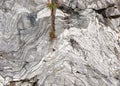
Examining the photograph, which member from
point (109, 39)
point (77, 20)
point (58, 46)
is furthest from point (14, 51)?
point (109, 39)

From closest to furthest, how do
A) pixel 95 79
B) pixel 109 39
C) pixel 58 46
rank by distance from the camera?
1. pixel 95 79
2. pixel 58 46
3. pixel 109 39

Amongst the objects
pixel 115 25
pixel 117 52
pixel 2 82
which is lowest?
pixel 2 82

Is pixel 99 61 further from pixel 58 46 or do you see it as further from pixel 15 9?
pixel 15 9

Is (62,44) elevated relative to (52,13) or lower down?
lower down

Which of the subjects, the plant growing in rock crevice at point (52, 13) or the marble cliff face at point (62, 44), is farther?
the plant growing in rock crevice at point (52, 13)

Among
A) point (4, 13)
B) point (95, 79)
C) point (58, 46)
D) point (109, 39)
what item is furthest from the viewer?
point (4, 13)

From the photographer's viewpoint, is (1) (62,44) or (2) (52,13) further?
(2) (52,13)

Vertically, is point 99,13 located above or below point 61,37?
above

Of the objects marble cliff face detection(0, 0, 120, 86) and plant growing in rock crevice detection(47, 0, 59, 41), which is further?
plant growing in rock crevice detection(47, 0, 59, 41)
